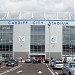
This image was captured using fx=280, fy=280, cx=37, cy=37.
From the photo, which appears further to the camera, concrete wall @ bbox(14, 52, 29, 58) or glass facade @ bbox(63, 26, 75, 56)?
concrete wall @ bbox(14, 52, 29, 58)

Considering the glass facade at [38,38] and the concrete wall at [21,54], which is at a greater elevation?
the glass facade at [38,38]

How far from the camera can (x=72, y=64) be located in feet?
84.2

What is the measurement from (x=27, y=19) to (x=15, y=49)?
1063 centimetres

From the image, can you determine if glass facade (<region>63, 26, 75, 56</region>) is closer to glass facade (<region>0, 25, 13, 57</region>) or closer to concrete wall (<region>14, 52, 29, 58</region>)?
concrete wall (<region>14, 52, 29, 58</region>)

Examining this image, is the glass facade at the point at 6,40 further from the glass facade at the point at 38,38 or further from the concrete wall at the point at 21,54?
the glass facade at the point at 38,38

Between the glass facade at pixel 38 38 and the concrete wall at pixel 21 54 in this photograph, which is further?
the glass facade at pixel 38 38

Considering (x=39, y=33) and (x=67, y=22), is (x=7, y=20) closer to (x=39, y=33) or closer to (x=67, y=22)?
(x=39, y=33)

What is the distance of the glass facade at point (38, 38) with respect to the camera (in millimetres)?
92312

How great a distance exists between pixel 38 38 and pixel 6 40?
10657 mm

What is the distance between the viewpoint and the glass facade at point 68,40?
3612 inches

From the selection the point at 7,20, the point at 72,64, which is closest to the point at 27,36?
the point at 7,20

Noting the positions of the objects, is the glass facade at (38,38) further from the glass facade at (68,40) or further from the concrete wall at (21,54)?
the glass facade at (68,40)

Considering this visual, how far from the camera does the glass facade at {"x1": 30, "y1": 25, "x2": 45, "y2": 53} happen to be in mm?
92312

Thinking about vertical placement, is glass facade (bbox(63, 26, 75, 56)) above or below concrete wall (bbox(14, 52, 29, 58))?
above
